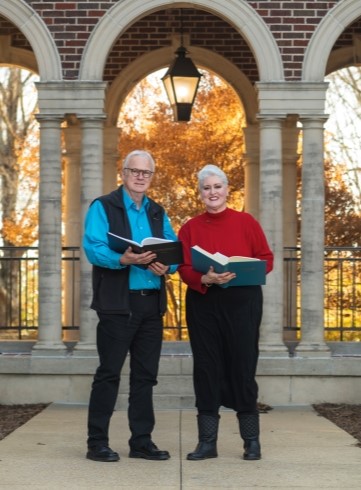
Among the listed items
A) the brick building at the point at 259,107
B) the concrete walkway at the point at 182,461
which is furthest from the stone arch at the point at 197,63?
the concrete walkway at the point at 182,461

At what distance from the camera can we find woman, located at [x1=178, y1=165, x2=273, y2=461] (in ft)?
25.8

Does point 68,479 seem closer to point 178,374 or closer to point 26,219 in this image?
point 178,374

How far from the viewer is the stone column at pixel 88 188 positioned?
1152cm

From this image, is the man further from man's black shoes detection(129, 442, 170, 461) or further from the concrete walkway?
the concrete walkway

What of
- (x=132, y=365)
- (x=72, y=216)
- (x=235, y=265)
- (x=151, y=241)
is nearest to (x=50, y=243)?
(x=72, y=216)

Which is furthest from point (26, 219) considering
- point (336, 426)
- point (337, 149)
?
point (336, 426)

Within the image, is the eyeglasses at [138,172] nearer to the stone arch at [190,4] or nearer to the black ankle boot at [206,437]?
the black ankle boot at [206,437]

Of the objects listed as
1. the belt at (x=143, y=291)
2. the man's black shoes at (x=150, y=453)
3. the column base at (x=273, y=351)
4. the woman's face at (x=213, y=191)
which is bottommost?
the man's black shoes at (x=150, y=453)

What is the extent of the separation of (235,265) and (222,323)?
1.68 feet

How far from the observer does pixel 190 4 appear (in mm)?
11492

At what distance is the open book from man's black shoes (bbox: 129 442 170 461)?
47.8 inches

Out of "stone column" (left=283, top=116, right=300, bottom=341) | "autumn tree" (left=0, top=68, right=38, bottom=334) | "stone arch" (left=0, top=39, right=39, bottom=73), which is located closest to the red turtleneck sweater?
"stone column" (left=283, top=116, right=300, bottom=341)

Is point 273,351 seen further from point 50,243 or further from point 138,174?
point 138,174

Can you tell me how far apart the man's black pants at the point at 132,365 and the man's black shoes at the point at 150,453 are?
1.3 inches
